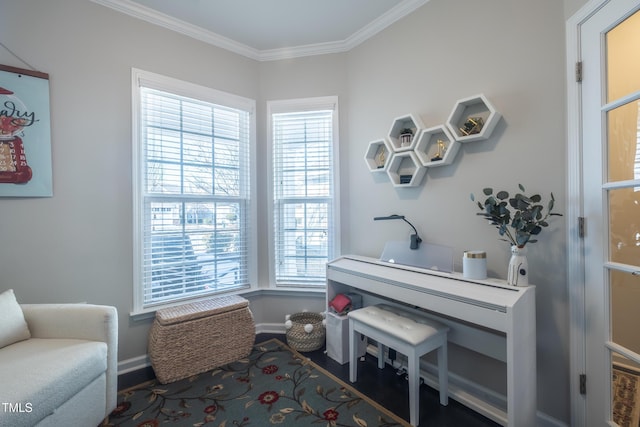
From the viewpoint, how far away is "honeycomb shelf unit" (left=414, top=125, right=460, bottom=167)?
6.21ft

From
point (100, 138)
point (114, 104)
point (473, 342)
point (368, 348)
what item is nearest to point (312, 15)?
point (114, 104)

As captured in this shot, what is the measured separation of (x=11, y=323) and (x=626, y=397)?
3.08 meters

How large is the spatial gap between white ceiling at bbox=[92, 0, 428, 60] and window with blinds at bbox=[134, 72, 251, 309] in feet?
1.68

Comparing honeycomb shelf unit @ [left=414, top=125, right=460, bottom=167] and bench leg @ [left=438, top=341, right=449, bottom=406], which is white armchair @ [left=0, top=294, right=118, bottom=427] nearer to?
bench leg @ [left=438, top=341, right=449, bottom=406]

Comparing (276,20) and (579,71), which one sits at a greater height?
(276,20)

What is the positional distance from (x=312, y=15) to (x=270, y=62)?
2.29ft

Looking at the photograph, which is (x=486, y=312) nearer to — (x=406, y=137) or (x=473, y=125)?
(x=473, y=125)

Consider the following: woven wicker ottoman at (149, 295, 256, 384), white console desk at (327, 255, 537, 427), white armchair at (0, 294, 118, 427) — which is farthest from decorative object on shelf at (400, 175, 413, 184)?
white armchair at (0, 294, 118, 427)

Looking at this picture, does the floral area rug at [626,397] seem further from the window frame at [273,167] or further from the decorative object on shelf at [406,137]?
the window frame at [273,167]

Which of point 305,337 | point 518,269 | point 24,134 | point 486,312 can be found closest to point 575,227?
point 518,269

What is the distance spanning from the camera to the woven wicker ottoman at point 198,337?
207 centimetres

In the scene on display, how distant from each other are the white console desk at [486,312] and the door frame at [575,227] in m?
0.19

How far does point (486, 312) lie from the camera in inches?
55.5

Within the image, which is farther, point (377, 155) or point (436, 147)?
point (377, 155)
